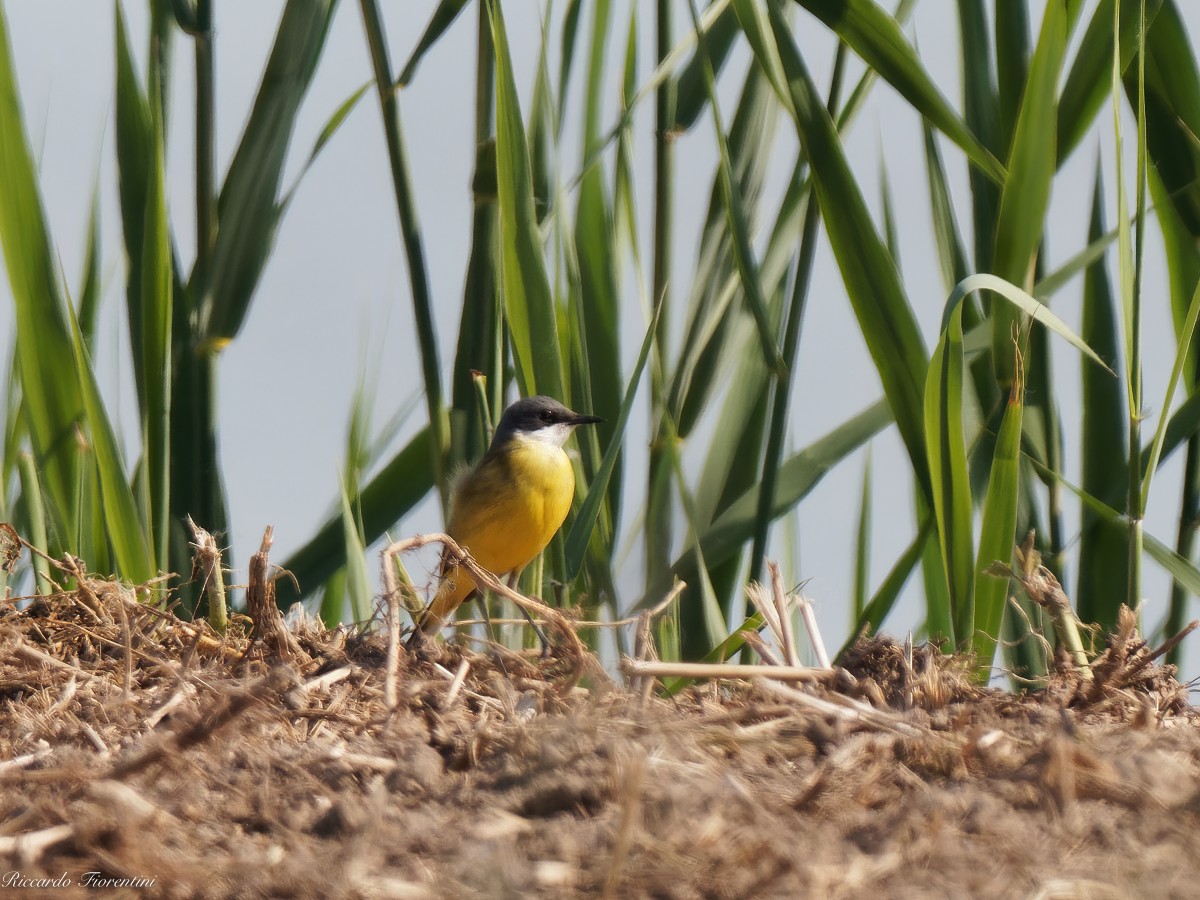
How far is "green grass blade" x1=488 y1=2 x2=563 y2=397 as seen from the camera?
231cm

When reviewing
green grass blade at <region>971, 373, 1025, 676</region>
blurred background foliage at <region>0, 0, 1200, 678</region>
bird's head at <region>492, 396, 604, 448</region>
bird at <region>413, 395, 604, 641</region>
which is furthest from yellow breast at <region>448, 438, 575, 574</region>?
green grass blade at <region>971, 373, 1025, 676</region>

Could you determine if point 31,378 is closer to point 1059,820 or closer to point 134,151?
point 134,151

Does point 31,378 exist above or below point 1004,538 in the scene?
above

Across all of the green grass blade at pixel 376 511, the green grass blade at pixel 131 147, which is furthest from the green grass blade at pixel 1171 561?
the green grass blade at pixel 131 147

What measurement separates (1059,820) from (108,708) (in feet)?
3.83

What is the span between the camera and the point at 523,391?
8.30 ft

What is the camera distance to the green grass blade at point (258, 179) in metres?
2.60

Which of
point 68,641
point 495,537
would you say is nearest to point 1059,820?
point 68,641

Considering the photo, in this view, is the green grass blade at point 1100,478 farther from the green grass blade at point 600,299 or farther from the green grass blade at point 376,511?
the green grass blade at point 376,511

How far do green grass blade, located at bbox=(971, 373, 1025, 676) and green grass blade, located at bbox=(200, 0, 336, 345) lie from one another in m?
1.41

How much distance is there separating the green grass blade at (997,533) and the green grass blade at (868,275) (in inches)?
6.7

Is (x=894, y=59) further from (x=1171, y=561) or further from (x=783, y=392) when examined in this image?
(x=1171, y=561)

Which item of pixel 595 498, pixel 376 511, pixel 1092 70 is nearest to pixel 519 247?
pixel 595 498

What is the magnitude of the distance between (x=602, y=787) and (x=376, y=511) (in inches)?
66.1
